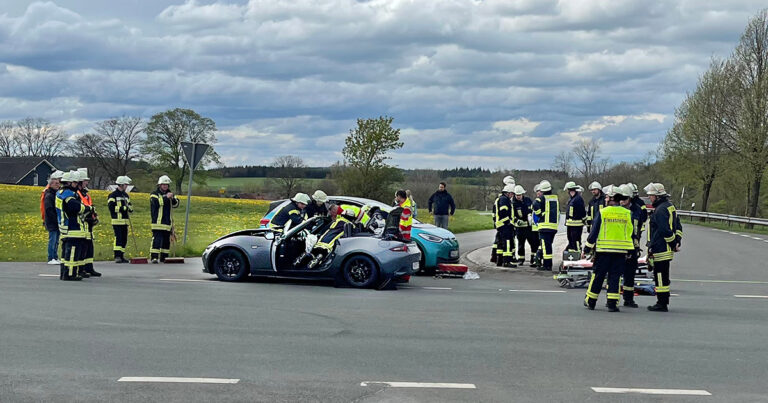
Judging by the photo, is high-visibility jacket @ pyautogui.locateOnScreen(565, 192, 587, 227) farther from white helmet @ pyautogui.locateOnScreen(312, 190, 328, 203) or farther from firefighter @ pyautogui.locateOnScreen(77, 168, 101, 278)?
firefighter @ pyautogui.locateOnScreen(77, 168, 101, 278)

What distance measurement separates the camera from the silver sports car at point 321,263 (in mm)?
14391

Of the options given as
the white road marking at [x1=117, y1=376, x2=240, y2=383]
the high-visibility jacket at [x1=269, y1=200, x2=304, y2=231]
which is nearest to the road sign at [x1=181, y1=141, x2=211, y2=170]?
the high-visibility jacket at [x1=269, y1=200, x2=304, y2=231]

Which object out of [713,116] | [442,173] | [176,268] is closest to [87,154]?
[442,173]

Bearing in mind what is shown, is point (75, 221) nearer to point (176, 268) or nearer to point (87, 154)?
point (176, 268)

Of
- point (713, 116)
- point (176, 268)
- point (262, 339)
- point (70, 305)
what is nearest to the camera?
point (262, 339)

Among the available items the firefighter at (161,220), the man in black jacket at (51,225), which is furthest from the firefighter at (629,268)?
the man in black jacket at (51,225)

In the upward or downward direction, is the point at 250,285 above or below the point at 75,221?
below

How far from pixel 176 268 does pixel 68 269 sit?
310 cm

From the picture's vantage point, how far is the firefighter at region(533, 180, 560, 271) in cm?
1833

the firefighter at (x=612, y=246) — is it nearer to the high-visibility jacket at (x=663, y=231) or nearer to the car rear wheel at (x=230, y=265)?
the high-visibility jacket at (x=663, y=231)

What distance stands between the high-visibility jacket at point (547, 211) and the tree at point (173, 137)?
63.8m

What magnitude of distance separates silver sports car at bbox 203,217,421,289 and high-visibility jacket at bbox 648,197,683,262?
14.0ft

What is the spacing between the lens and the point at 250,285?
14.5 meters

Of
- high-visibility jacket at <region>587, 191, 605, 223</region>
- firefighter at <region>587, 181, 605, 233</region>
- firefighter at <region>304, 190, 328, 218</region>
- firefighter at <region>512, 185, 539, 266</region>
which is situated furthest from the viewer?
firefighter at <region>512, 185, 539, 266</region>
